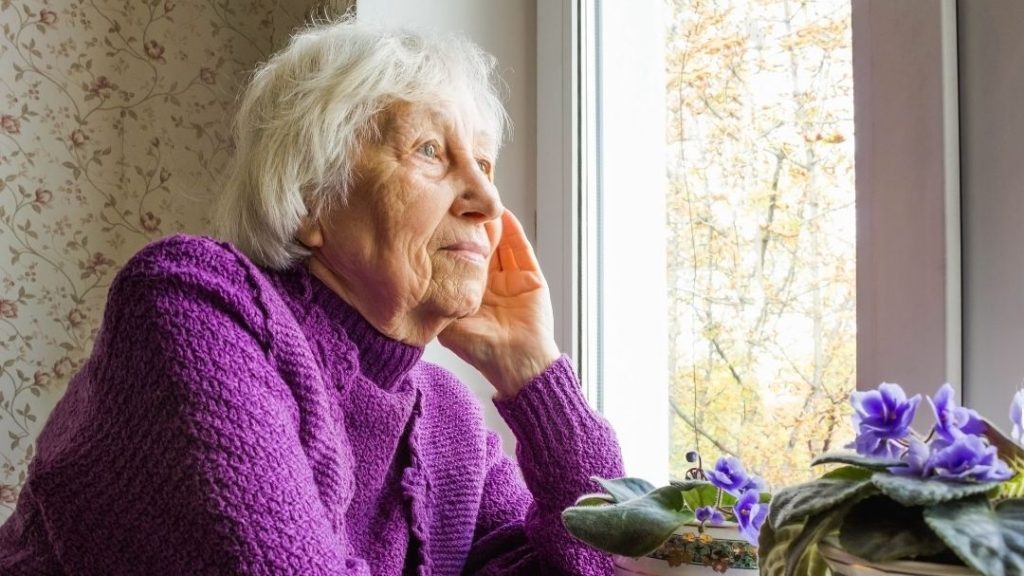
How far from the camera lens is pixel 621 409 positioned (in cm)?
160

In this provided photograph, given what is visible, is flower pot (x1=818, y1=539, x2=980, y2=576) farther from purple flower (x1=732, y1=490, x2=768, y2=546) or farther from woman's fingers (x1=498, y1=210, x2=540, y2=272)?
woman's fingers (x1=498, y1=210, x2=540, y2=272)

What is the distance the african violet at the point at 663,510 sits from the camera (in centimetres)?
72

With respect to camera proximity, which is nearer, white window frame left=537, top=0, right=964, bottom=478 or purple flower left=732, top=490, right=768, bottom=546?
purple flower left=732, top=490, right=768, bottom=546

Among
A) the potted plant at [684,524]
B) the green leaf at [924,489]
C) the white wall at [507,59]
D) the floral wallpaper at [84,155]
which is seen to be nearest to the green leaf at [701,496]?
the potted plant at [684,524]

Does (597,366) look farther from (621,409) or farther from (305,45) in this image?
(305,45)

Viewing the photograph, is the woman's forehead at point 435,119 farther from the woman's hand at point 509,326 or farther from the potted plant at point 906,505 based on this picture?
the potted plant at point 906,505

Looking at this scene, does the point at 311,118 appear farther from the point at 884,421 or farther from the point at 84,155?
the point at 84,155

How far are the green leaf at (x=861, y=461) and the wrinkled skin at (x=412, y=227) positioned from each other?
0.54 m

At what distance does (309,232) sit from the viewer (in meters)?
1.02

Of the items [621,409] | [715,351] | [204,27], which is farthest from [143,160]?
[715,351]

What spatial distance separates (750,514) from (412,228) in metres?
0.46

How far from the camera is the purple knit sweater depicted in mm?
787

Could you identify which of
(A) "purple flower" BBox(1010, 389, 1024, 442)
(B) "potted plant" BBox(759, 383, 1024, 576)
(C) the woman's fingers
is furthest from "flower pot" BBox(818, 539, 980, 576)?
(C) the woman's fingers

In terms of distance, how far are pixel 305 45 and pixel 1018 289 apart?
0.78m
